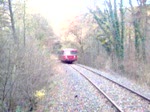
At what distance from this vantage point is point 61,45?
169 feet

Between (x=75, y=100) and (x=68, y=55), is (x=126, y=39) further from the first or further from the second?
(x=75, y=100)

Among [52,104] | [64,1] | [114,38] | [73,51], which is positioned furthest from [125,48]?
[64,1]

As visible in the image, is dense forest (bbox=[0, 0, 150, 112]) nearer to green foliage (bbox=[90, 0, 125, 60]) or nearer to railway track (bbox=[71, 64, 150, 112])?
green foliage (bbox=[90, 0, 125, 60])

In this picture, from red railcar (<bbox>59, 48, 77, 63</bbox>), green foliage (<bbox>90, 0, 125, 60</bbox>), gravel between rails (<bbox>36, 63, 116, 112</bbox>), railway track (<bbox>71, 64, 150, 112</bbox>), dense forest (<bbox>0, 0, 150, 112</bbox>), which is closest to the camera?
dense forest (<bbox>0, 0, 150, 112</bbox>)

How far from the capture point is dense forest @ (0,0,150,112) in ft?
30.1

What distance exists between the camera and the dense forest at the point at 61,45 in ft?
30.1

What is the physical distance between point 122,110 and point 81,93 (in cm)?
423

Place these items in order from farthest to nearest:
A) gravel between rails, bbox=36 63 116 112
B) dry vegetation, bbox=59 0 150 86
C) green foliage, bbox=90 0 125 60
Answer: green foliage, bbox=90 0 125 60, dry vegetation, bbox=59 0 150 86, gravel between rails, bbox=36 63 116 112

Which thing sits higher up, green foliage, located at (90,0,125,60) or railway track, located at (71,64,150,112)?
green foliage, located at (90,0,125,60)

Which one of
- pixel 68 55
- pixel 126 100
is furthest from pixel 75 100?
pixel 68 55

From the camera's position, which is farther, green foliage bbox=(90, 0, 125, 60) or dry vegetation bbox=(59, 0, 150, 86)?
green foliage bbox=(90, 0, 125, 60)

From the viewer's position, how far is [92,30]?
38656 mm

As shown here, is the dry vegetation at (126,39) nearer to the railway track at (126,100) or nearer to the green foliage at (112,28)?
the green foliage at (112,28)

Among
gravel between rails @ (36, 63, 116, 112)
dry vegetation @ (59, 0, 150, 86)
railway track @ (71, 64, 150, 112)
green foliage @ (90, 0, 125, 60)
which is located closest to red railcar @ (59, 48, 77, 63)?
dry vegetation @ (59, 0, 150, 86)
